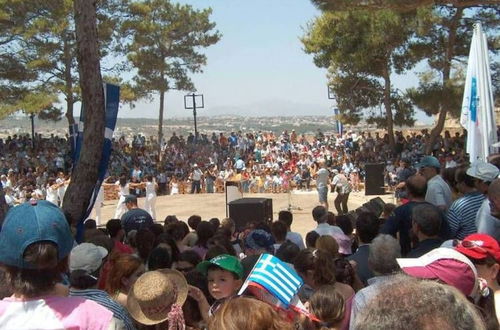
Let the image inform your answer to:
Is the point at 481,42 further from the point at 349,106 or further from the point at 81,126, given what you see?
the point at 349,106

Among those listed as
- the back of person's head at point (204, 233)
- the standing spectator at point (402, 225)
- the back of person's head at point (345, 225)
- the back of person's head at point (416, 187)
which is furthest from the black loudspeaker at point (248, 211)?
the standing spectator at point (402, 225)

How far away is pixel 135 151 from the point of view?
3158cm

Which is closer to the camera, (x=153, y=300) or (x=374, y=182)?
(x=153, y=300)

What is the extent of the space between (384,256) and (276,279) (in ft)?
3.42

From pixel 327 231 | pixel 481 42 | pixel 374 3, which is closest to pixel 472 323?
pixel 327 231

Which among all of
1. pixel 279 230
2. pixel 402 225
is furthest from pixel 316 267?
pixel 279 230

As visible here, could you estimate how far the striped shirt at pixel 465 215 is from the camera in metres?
4.80

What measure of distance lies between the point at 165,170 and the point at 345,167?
933 centimetres

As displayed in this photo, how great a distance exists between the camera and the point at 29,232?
2.10m

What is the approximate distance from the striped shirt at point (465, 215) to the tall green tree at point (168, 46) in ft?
108

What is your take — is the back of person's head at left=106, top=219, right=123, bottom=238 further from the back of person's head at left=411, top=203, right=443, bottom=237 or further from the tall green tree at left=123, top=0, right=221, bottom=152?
the tall green tree at left=123, top=0, right=221, bottom=152

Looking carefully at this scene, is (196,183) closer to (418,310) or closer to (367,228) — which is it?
(367,228)

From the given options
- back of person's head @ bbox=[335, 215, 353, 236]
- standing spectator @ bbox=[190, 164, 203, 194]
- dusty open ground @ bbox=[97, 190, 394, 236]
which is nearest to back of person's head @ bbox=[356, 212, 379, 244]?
back of person's head @ bbox=[335, 215, 353, 236]

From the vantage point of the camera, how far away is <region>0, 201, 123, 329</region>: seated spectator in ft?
6.75
